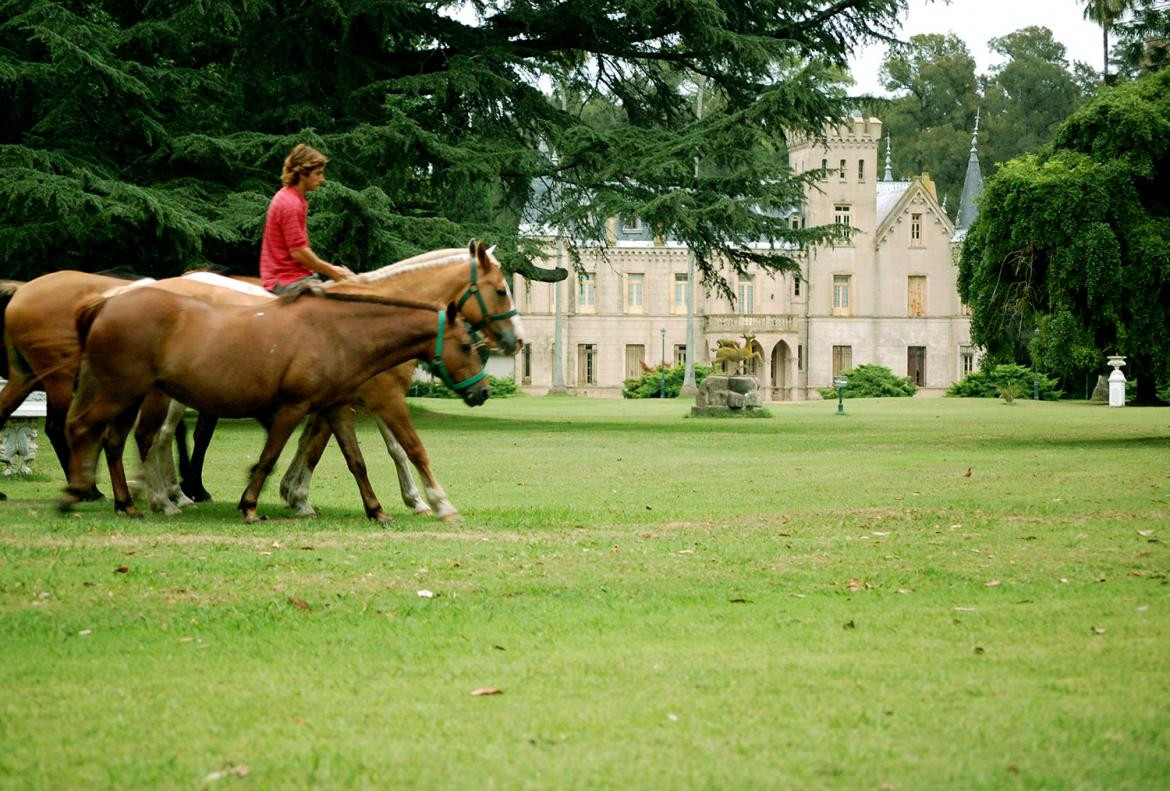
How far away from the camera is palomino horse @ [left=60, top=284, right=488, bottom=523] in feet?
30.1

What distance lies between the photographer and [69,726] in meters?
4.40

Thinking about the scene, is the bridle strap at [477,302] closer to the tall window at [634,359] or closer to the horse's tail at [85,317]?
the horse's tail at [85,317]

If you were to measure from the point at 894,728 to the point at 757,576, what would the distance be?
312cm

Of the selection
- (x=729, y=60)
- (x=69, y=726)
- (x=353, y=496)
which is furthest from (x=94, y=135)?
(x=69, y=726)

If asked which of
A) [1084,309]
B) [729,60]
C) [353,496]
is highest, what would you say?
[729,60]

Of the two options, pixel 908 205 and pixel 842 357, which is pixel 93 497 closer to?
pixel 842 357

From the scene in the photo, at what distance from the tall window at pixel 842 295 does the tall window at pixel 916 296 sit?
9.80 ft

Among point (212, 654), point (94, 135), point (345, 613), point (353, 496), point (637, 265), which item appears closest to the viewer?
point (212, 654)

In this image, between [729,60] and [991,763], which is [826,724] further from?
[729,60]

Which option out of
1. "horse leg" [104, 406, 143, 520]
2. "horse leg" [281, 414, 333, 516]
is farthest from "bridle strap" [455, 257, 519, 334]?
"horse leg" [104, 406, 143, 520]

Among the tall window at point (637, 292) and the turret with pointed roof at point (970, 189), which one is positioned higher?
the turret with pointed roof at point (970, 189)

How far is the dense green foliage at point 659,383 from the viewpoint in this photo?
218 ft

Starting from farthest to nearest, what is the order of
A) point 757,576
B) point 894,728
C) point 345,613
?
point 757,576
point 345,613
point 894,728

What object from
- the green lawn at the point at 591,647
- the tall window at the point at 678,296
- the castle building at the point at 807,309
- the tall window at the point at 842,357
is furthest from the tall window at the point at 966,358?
the green lawn at the point at 591,647
